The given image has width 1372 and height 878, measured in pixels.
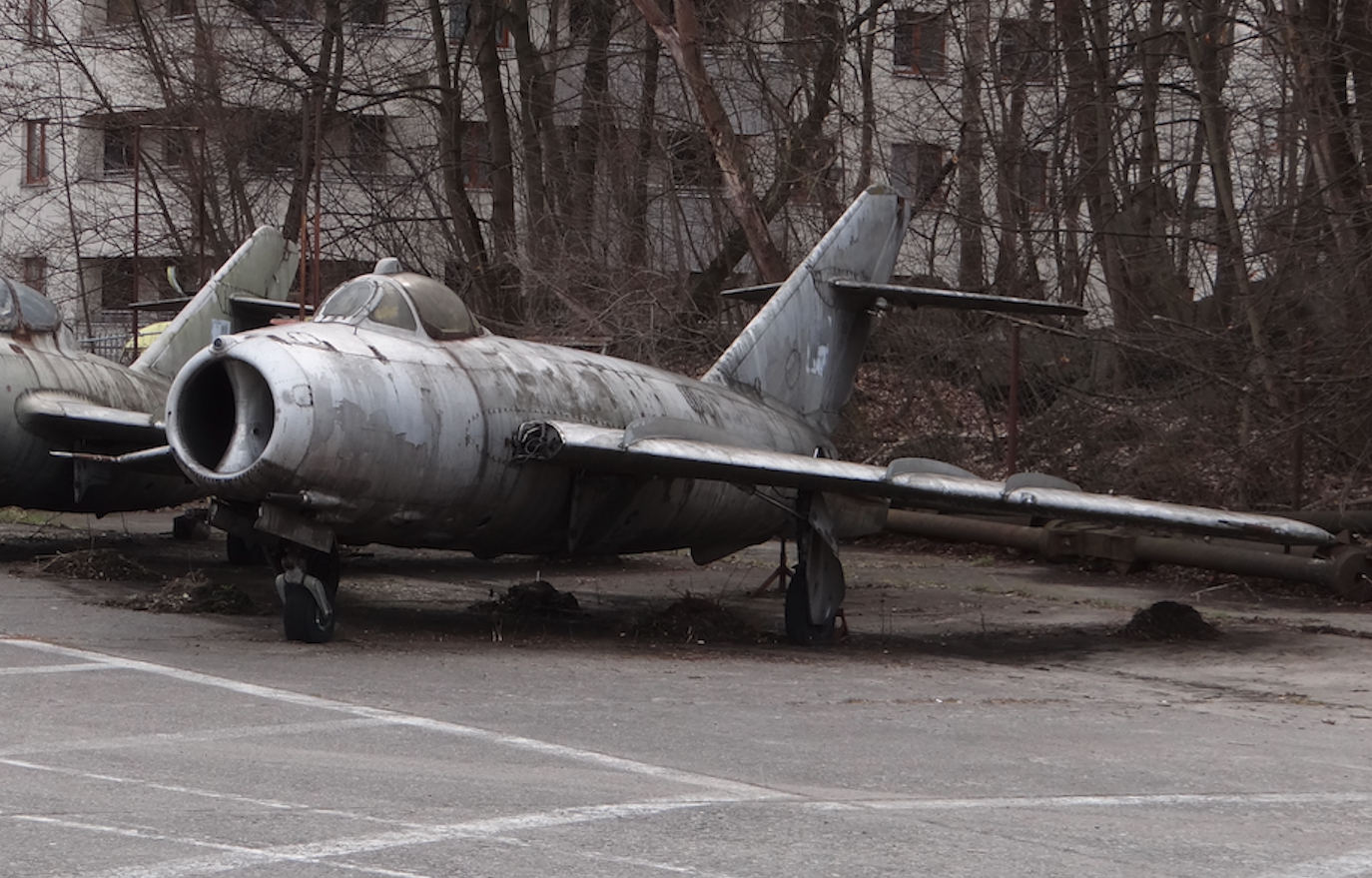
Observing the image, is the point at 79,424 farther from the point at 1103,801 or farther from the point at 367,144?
the point at 367,144

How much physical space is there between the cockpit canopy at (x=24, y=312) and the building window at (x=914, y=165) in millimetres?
13106

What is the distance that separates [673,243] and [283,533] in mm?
16083

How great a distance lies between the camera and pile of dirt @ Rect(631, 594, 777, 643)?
41.4 ft

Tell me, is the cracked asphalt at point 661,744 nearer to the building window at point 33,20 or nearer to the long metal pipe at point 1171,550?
the long metal pipe at point 1171,550

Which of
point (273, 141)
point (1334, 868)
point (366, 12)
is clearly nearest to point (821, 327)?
point (1334, 868)

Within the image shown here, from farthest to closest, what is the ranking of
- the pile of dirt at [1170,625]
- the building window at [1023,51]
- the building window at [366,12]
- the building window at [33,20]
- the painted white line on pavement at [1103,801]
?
the building window at [33,20], the building window at [366,12], the building window at [1023,51], the pile of dirt at [1170,625], the painted white line on pavement at [1103,801]

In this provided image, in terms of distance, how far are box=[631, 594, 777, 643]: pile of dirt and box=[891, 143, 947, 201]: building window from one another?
12983 mm

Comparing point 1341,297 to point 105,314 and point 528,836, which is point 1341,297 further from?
point 105,314

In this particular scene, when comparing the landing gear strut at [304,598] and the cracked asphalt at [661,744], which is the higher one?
the landing gear strut at [304,598]

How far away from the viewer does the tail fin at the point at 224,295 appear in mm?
18109

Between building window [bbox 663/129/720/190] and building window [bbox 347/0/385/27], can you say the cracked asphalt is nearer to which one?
building window [bbox 663/129/720/190]

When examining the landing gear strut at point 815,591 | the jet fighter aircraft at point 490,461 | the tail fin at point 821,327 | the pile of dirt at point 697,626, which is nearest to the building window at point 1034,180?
the tail fin at point 821,327

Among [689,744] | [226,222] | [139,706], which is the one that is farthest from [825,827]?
[226,222]

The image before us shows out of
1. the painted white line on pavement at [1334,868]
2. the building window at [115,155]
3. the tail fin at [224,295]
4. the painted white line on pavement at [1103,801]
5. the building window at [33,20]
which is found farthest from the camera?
the building window at [115,155]
